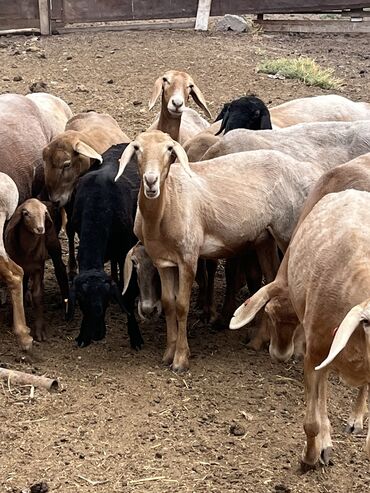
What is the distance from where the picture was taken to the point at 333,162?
8.33 metres

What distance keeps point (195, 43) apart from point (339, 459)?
1284 centimetres

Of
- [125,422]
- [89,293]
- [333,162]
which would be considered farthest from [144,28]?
[125,422]

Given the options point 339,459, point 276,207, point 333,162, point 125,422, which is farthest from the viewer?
point 333,162

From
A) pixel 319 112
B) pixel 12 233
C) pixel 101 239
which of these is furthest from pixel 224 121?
pixel 12 233

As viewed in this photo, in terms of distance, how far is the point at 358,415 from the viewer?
6.13m

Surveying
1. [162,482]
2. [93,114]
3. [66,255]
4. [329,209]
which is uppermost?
[329,209]

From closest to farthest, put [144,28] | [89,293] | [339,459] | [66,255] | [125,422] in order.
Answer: [339,459], [125,422], [89,293], [66,255], [144,28]

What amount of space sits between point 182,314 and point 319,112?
4.20m

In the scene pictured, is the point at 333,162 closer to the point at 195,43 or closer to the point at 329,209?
the point at 329,209

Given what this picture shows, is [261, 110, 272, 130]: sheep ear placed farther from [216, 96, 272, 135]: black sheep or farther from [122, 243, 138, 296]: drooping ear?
[122, 243, 138, 296]: drooping ear

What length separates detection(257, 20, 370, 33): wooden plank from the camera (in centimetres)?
1967

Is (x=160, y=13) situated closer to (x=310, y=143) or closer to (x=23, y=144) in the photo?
(x=23, y=144)

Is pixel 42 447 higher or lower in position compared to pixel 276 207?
lower

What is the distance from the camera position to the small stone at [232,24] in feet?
62.3
